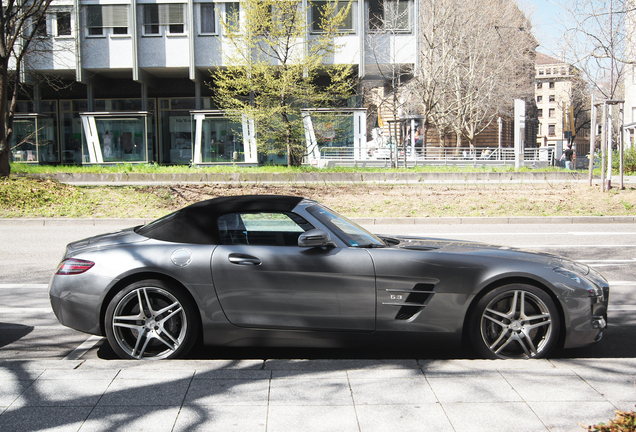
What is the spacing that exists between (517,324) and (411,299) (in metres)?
0.82

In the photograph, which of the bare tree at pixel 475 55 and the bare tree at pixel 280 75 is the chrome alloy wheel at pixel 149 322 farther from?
the bare tree at pixel 475 55

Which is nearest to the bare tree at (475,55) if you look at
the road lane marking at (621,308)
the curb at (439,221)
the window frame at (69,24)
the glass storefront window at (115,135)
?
the glass storefront window at (115,135)

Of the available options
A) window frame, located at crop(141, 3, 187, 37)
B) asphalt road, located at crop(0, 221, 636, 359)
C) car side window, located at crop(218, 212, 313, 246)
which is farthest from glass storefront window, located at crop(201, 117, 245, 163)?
car side window, located at crop(218, 212, 313, 246)

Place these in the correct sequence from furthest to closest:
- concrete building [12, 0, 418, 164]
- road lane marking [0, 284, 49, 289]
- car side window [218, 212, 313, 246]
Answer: concrete building [12, 0, 418, 164] → road lane marking [0, 284, 49, 289] → car side window [218, 212, 313, 246]

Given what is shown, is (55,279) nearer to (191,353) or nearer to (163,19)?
(191,353)

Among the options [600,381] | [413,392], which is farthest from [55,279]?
[600,381]

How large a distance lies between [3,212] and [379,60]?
70.4 feet

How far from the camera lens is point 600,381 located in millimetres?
3180

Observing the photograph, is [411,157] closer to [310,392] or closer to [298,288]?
[298,288]

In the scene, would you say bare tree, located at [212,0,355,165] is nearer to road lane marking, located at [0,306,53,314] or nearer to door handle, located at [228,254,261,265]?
road lane marking, located at [0,306,53,314]

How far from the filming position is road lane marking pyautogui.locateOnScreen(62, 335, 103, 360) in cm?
429

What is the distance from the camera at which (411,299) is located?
3.88 meters

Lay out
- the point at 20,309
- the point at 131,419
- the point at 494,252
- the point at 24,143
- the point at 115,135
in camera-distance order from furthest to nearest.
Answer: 1. the point at 24,143
2. the point at 115,135
3. the point at 20,309
4. the point at 494,252
5. the point at 131,419

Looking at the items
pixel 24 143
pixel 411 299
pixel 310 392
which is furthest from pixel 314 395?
pixel 24 143
